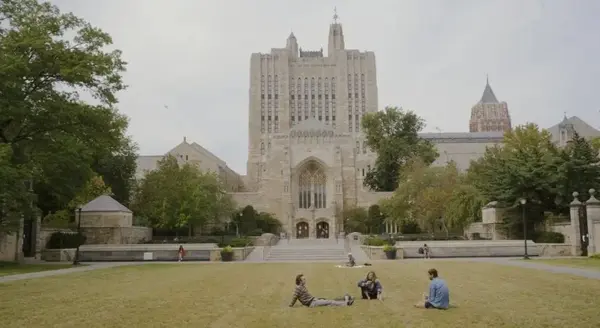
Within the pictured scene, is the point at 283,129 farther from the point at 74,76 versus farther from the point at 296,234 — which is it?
the point at 74,76

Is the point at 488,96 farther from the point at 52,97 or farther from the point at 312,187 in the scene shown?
the point at 52,97

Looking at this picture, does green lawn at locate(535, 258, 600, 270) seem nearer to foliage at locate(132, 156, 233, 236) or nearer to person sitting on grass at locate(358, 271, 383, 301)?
person sitting on grass at locate(358, 271, 383, 301)

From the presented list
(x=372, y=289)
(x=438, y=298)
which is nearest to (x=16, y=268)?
(x=372, y=289)

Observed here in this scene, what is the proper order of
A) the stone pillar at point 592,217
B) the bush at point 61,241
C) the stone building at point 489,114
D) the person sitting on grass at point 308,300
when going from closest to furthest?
the person sitting on grass at point 308,300 → the stone pillar at point 592,217 → the bush at point 61,241 → the stone building at point 489,114

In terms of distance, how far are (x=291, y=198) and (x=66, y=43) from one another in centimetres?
4556

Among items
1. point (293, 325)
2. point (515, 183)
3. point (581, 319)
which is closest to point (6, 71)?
point (293, 325)

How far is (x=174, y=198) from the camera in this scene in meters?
46.7

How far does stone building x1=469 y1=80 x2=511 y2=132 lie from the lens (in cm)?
13812

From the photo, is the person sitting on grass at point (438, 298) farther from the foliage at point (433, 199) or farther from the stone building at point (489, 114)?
the stone building at point (489, 114)

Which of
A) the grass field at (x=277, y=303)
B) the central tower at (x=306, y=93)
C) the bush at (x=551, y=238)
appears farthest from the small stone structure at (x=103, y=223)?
the central tower at (x=306, y=93)

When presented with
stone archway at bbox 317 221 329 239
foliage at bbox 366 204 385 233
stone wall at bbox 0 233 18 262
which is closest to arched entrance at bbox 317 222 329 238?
stone archway at bbox 317 221 329 239

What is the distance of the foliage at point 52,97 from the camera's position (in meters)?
25.4

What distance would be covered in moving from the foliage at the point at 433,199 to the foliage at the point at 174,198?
55.4 ft

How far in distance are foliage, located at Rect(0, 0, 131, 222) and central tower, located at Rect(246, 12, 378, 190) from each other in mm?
79938
